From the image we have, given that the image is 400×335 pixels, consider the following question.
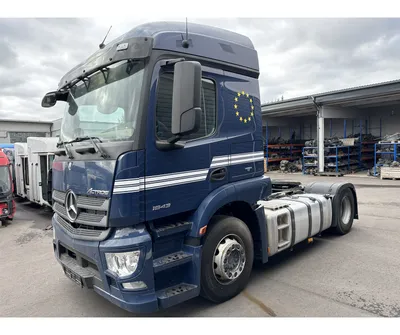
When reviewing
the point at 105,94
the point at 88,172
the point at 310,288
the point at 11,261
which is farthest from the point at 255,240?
the point at 11,261

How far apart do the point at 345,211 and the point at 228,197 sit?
13.2 feet

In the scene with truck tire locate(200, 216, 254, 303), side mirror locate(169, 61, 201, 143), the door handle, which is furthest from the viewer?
the door handle

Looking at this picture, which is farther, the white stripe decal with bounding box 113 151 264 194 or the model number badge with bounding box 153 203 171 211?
the model number badge with bounding box 153 203 171 211

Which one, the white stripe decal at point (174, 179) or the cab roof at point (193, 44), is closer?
the white stripe decal at point (174, 179)

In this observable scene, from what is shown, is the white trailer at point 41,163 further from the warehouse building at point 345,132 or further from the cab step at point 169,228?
the warehouse building at point 345,132

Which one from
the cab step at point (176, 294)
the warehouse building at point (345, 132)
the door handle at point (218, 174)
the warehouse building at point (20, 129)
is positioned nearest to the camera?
the cab step at point (176, 294)

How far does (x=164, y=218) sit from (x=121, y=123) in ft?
3.35

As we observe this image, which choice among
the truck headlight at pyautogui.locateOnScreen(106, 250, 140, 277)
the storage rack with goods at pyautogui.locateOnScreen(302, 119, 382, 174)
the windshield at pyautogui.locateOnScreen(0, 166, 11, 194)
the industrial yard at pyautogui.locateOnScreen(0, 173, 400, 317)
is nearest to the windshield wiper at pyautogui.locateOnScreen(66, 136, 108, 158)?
the truck headlight at pyautogui.locateOnScreen(106, 250, 140, 277)

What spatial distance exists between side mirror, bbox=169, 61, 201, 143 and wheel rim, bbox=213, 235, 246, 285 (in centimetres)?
144

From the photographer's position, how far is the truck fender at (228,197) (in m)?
3.16

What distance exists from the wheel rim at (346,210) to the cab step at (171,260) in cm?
439

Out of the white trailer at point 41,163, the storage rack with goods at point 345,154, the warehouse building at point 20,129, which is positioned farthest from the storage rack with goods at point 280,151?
the warehouse building at point 20,129

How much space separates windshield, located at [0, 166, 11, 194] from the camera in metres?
9.03

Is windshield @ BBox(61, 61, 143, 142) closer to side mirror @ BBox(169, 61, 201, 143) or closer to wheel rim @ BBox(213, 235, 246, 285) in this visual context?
side mirror @ BBox(169, 61, 201, 143)
